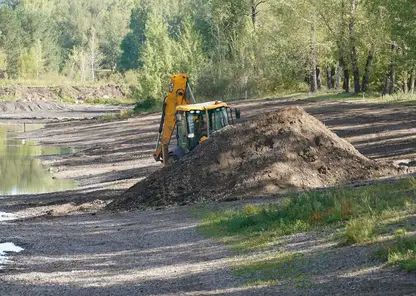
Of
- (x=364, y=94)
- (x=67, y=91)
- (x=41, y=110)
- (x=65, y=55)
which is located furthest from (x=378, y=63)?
(x=65, y=55)

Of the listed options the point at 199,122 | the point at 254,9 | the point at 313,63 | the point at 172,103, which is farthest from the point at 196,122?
the point at 254,9

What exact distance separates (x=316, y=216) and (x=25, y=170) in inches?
1212

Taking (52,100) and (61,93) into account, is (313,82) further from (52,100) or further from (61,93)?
(61,93)

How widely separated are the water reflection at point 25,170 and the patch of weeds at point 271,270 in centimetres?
2345

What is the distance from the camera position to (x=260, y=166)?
1088 inches

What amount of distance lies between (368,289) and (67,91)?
142 metres

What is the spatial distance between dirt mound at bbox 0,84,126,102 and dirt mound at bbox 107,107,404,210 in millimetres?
107410

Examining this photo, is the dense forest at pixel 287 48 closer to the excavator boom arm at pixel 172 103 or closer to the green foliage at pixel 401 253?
the excavator boom arm at pixel 172 103

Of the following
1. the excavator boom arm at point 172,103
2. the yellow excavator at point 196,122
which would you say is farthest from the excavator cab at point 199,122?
the excavator boom arm at point 172,103

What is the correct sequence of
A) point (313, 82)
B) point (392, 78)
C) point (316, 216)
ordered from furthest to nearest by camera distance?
point (313, 82), point (392, 78), point (316, 216)

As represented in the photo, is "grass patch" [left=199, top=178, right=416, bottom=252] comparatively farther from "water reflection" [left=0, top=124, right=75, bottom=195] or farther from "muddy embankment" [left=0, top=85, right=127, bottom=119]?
"muddy embankment" [left=0, top=85, right=127, bottom=119]

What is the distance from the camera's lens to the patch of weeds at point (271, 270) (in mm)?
13656

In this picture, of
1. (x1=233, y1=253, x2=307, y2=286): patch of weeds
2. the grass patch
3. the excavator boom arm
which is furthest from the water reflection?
(x1=233, y1=253, x2=307, y2=286): patch of weeds

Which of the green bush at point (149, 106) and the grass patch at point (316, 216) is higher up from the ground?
the grass patch at point (316, 216)
